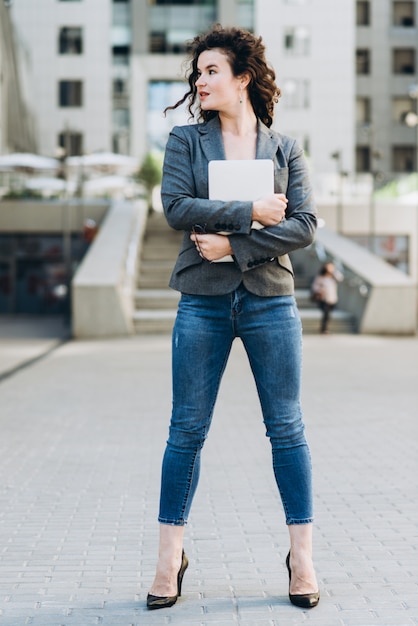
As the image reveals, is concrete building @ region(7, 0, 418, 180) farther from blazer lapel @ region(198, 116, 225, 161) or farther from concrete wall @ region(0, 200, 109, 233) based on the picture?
blazer lapel @ region(198, 116, 225, 161)

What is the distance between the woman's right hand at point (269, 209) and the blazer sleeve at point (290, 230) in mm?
32

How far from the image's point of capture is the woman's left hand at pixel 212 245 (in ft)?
12.7

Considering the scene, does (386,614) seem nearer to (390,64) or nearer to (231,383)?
(231,383)

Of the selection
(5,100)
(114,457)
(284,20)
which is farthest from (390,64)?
(114,457)

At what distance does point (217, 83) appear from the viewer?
402cm

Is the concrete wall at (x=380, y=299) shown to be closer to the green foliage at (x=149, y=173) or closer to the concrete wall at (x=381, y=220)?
the concrete wall at (x=381, y=220)

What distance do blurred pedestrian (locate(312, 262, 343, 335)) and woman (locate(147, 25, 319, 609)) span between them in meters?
16.8

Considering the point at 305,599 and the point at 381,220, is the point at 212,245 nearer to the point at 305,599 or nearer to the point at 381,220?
the point at 305,599

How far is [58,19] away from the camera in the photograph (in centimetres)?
5875

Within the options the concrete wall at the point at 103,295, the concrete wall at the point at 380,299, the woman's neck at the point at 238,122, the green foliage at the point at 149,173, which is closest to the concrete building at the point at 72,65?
the green foliage at the point at 149,173

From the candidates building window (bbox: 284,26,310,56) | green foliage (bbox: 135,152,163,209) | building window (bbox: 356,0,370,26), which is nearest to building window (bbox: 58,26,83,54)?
building window (bbox: 284,26,310,56)

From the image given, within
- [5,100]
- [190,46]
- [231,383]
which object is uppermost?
[5,100]

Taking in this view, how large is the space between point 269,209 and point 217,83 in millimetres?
494

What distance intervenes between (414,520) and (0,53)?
43.2m
